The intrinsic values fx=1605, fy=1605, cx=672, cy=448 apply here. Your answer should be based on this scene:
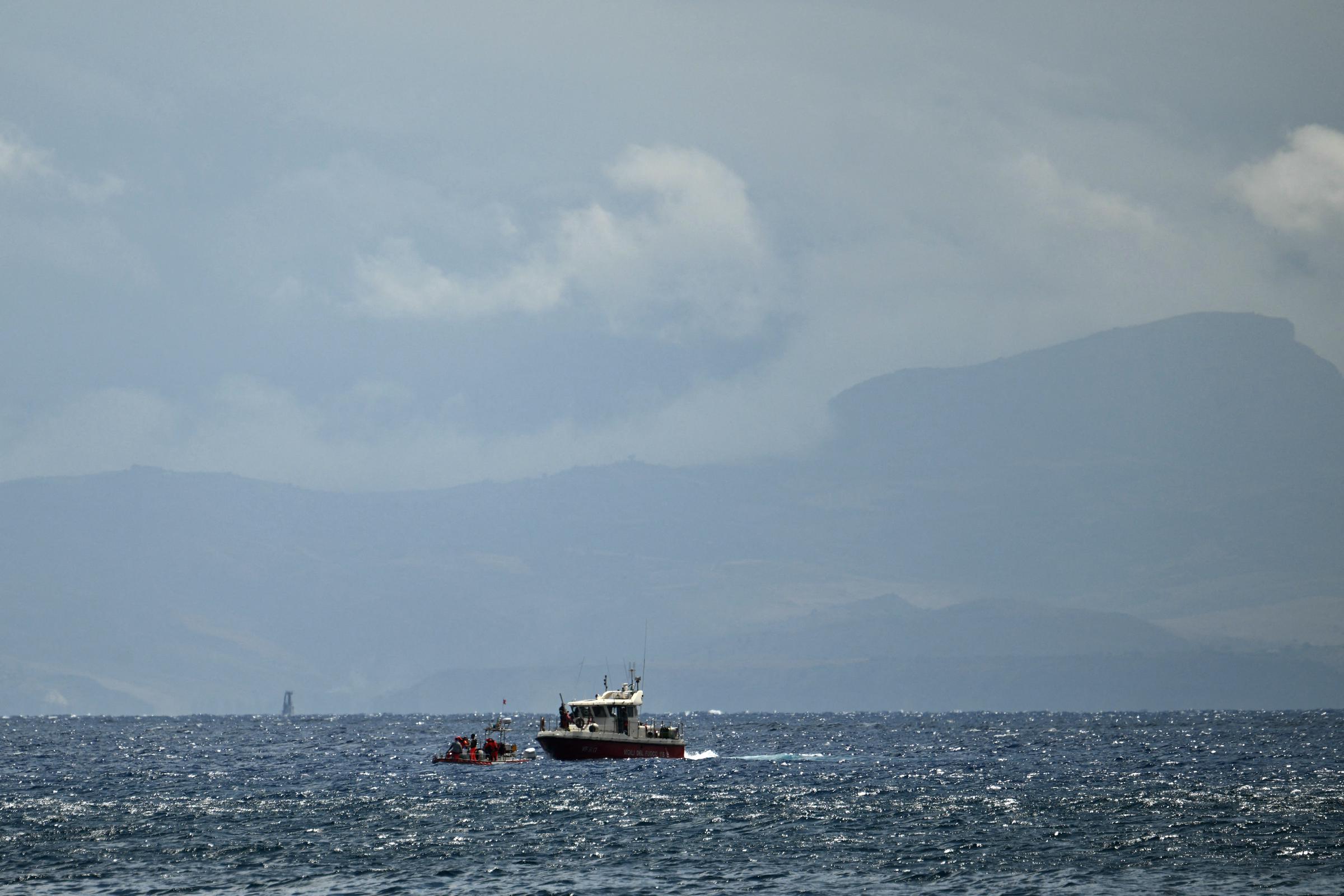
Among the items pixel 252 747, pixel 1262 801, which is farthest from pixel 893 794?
→ pixel 252 747

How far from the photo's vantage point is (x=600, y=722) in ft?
387

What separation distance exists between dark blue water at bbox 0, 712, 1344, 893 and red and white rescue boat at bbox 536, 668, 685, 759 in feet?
5.50

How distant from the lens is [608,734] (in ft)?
380

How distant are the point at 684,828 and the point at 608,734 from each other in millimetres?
44572

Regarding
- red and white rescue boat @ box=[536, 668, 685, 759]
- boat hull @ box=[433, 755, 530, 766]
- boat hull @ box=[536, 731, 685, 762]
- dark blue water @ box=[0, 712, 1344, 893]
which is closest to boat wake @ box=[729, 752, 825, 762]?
dark blue water @ box=[0, 712, 1344, 893]

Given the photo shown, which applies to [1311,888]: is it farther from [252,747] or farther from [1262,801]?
[252,747]

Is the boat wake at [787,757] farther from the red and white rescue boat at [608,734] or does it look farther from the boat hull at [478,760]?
the boat hull at [478,760]

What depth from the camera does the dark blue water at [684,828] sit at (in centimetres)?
5659

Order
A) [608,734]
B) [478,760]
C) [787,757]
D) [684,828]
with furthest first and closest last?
1. [787,757]
2. [478,760]
3. [608,734]
4. [684,828]

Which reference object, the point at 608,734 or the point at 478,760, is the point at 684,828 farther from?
the point at 478,760

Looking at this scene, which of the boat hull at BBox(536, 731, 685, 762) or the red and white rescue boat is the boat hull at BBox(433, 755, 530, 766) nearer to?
the red and white rescue boat

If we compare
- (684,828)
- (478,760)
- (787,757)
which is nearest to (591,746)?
(478,760)

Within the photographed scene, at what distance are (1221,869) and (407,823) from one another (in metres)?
36.0

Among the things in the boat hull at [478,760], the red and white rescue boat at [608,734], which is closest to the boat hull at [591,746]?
the red and white rescue boat at [608,734]
